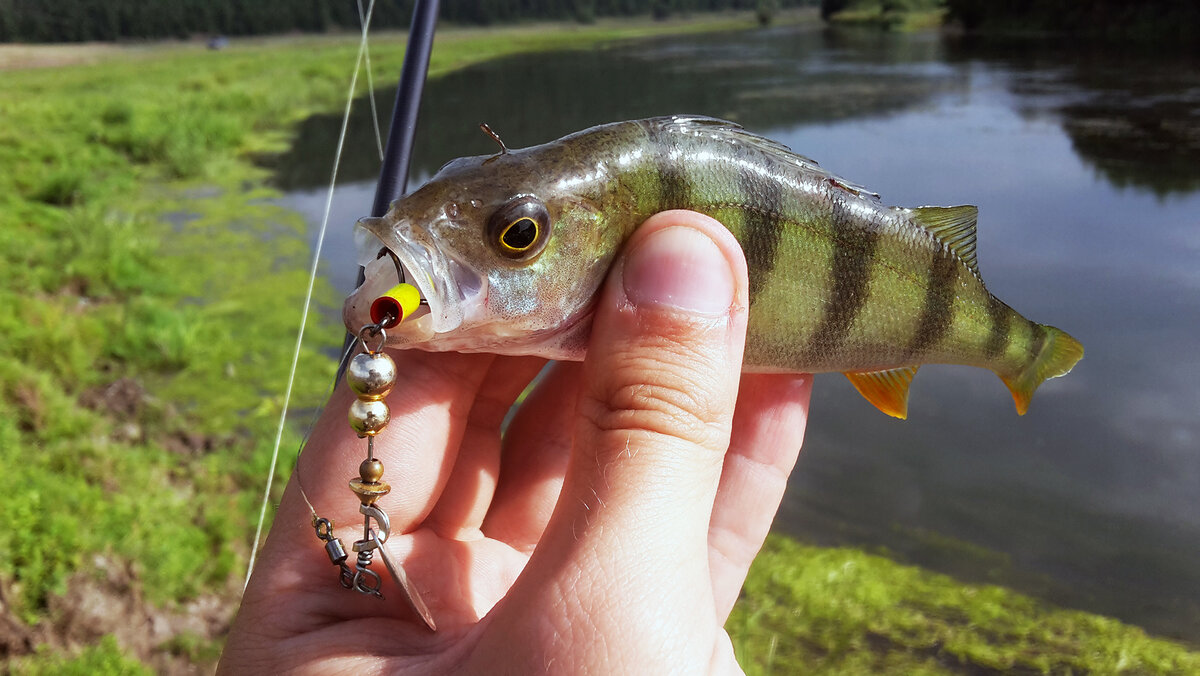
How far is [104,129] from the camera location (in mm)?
14633

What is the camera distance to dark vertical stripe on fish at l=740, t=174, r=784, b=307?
1826mm

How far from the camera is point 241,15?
4497 cm

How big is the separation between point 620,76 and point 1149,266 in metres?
15.0

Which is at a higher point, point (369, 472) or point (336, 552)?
point (369, 472)

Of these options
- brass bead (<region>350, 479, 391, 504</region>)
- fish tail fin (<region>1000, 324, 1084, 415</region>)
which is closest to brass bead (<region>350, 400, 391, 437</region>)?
brass bead (<region>350, 479, 391, 504</region>)

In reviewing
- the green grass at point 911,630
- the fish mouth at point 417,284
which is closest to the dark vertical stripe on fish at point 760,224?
the fish mouth at point 417,284

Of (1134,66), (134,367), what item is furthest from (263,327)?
(1134,66)

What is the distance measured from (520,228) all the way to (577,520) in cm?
64

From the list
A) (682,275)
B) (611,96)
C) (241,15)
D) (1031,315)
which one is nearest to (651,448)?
(682,275)

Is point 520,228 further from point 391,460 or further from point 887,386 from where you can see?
point 887,386

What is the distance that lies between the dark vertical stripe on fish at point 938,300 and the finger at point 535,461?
1008 mm

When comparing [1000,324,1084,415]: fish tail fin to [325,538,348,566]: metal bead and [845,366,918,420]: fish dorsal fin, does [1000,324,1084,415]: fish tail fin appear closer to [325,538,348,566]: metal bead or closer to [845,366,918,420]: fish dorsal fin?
[845,366,918,420]: fish dorsal fin

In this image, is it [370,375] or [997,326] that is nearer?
[370,375]

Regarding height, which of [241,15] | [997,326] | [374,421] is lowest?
[374,421]
